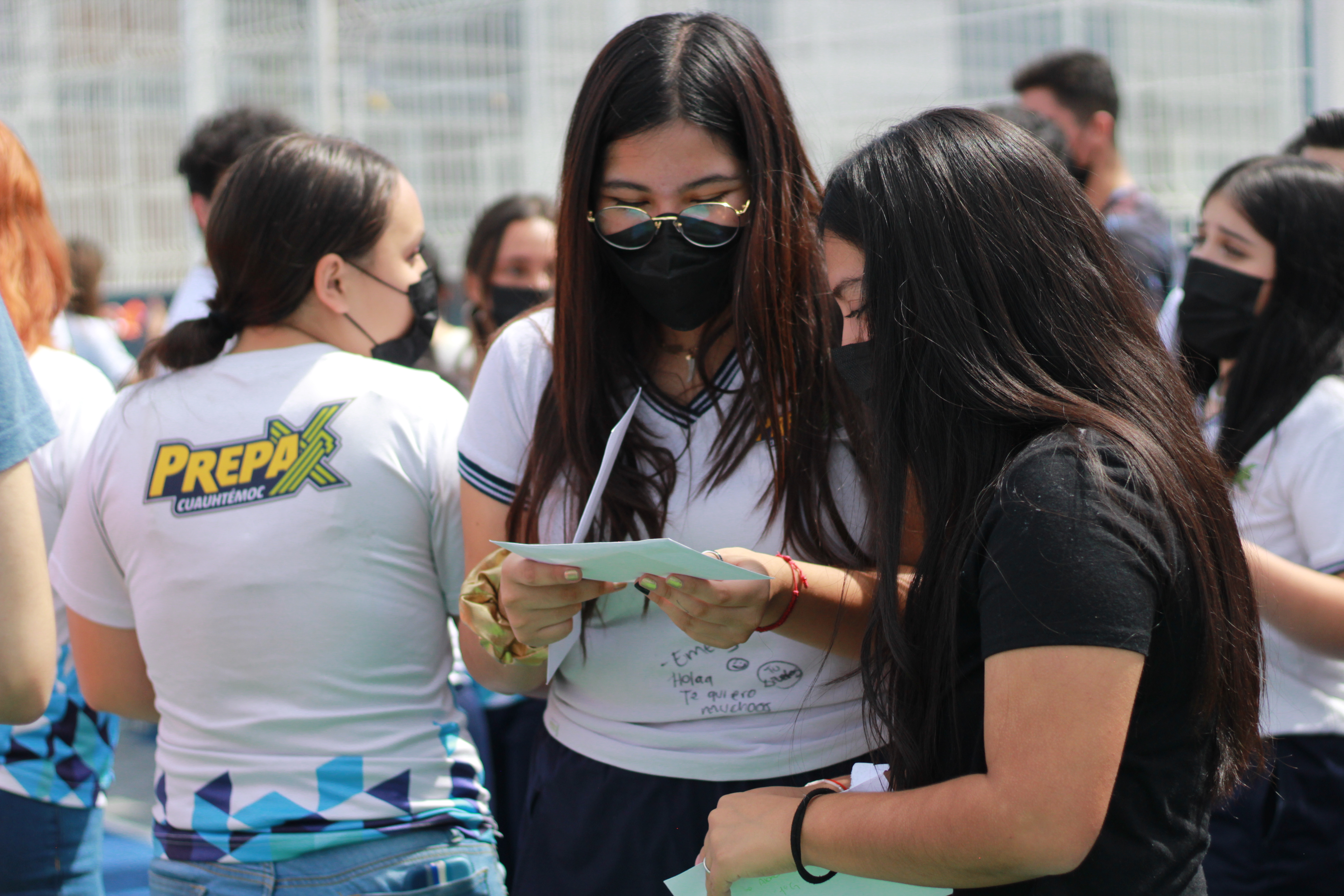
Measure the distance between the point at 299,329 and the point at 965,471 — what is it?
3.97ft

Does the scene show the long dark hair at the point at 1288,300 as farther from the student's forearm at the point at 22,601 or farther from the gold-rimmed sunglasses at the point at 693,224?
the student's forearm at the point at 22,601

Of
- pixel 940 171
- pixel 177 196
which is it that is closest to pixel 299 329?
pixel 940 171

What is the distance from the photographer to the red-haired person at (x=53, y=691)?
1974mm

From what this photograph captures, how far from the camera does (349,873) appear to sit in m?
1.69

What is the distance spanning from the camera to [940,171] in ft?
4.16

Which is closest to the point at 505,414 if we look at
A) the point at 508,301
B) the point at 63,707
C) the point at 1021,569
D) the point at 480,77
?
the point at 1021,569

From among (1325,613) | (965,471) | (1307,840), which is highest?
(965,471)

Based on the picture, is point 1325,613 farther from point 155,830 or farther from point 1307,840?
point 155,830

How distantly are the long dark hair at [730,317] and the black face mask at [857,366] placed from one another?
0.56 feet

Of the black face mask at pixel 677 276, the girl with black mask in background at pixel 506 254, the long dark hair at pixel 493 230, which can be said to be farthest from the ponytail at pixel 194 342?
the long dark hair at pixel 493 230

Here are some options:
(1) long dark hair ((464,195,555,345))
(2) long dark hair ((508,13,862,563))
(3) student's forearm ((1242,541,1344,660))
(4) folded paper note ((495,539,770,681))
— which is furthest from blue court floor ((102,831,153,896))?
(3) student's forearm ((1242,541,1344,660))

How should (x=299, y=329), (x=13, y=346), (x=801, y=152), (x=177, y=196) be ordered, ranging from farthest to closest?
(x=177, y=196), (x=299, y=329), (x=801, y=152), (x=13, y=346)

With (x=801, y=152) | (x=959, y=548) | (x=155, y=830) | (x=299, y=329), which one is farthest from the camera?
(x=299, y=329)

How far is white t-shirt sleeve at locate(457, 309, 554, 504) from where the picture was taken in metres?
1.69
